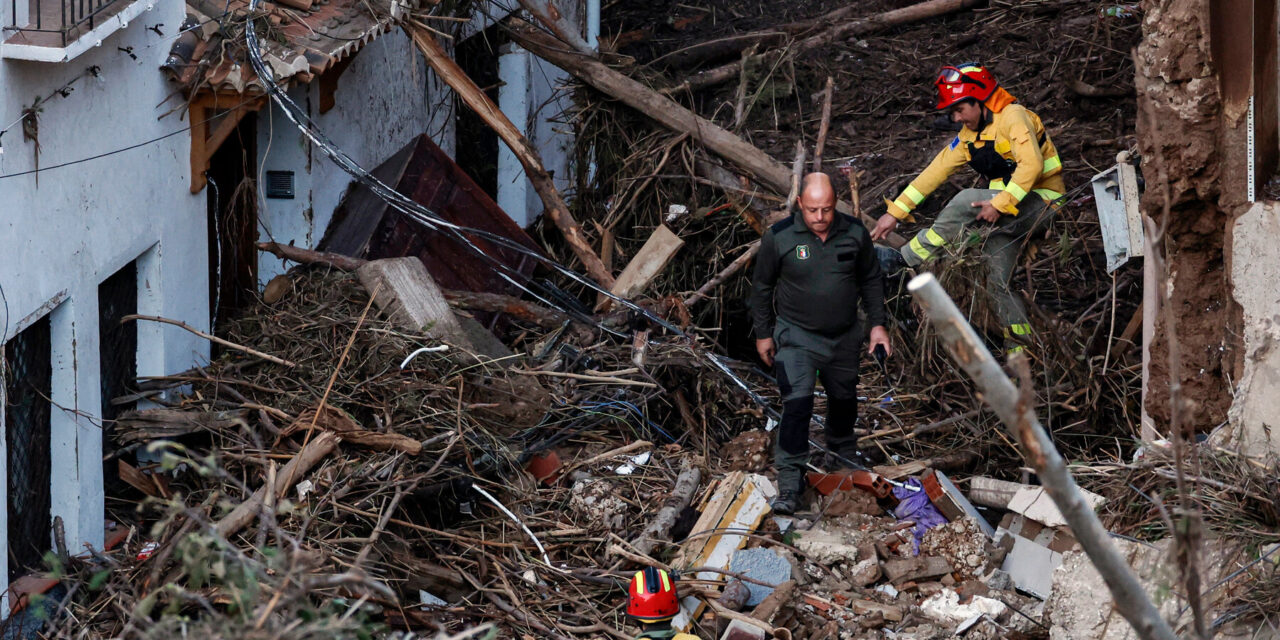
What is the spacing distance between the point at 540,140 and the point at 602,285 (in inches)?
174

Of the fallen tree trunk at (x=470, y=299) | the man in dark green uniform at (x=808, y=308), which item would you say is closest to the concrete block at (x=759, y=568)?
the man in dark green uniform at (x=808, y=308)

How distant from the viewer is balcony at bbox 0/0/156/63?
5.59 m

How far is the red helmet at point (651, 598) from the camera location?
6.20 m

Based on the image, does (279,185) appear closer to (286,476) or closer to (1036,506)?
(286,476)

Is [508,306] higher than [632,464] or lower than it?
higher

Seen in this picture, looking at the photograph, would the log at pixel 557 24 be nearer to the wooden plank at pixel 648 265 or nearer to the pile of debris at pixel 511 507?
the wooden plank at pixel 648 265

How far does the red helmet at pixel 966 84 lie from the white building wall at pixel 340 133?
133 inches

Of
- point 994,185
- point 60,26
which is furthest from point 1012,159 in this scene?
point 60,26

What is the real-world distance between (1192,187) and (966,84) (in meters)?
2.40

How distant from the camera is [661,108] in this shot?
1094cm

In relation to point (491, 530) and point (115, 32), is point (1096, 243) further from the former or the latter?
point (115, 32)

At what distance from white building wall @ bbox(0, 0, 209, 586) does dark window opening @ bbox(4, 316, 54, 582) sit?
7 centimetres

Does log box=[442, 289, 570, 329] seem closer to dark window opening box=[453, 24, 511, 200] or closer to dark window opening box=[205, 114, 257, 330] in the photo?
dark window opening box=[205, 114, 257, 330]

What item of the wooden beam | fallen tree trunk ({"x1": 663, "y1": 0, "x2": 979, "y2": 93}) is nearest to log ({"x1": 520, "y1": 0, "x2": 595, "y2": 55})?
fallen tree trunk ({"x1": 663, "y1": 0, "x2": 979, "y2": 93})
